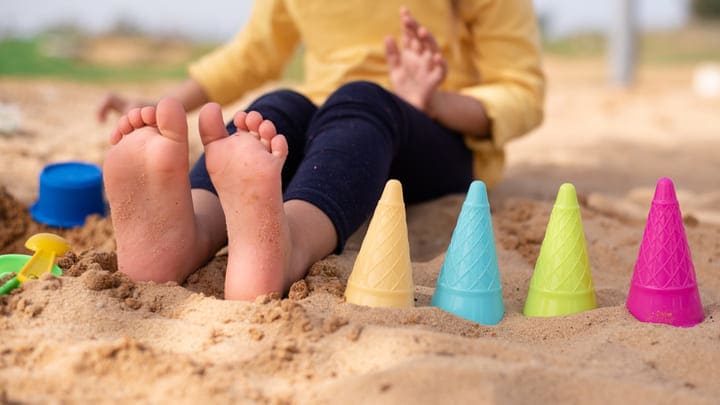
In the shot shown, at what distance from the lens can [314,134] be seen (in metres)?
1.69

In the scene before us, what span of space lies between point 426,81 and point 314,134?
14.6 inches

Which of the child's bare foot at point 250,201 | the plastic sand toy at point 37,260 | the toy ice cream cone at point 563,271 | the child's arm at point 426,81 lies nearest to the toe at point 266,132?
the child's bare foot at point 250,201

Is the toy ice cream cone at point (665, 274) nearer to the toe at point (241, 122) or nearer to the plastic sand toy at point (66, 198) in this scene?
the toe at point (241, 122)

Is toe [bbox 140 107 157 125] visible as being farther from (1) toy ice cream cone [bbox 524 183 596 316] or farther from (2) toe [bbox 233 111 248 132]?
(1) toy ice cream cone [bbox 524 183 596 316]

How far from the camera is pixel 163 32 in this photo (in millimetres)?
7820

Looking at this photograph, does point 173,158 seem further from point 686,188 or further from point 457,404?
point 686,188

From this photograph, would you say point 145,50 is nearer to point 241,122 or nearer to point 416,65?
point 416,65

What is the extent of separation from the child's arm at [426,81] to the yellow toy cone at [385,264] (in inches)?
24.8

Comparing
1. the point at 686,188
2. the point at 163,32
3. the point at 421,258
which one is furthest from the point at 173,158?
the point at 163,32

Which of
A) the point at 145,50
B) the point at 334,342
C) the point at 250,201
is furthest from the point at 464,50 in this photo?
the point at 145,50

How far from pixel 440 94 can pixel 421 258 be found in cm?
45

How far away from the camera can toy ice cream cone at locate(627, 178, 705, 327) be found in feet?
4.30

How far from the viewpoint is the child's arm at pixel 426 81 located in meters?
1.88

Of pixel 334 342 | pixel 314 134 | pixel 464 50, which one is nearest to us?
pixel 334 342
